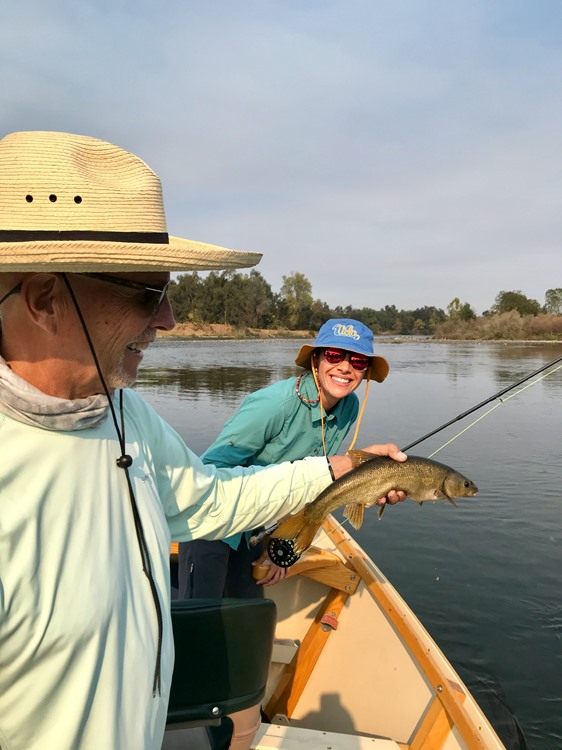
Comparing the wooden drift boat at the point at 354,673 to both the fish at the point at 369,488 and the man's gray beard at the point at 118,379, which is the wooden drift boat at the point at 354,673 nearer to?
the fish at the point at 369,488

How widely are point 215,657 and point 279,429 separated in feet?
5.31

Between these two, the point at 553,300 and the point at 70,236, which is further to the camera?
the point at 553,300

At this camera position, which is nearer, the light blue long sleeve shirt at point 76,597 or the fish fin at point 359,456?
the light blue long sleeve shirt at point 76,597

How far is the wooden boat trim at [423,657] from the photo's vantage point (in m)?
2.65

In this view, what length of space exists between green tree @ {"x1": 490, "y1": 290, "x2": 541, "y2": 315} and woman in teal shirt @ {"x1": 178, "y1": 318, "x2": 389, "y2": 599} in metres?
107

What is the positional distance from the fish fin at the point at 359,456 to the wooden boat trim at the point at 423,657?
4.06 feet

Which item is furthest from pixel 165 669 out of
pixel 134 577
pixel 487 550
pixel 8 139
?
pixel 487 550

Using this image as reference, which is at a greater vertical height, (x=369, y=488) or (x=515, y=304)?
(x=515, y=304)

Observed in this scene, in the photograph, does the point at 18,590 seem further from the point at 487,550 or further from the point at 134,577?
the point at 487,550

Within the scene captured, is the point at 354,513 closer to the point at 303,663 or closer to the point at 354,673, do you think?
the point at 354,673

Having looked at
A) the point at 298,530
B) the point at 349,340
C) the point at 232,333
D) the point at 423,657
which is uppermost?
the point at 232,333

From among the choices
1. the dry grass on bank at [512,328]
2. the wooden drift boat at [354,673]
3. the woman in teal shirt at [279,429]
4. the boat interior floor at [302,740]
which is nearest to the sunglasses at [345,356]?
the woman in teal shirt at [279,429]

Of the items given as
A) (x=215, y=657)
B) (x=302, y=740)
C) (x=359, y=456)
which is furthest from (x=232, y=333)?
(x=215, y=657)

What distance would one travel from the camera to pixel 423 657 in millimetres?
3244
